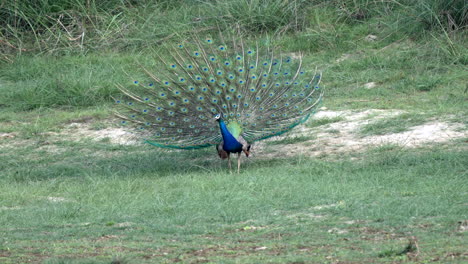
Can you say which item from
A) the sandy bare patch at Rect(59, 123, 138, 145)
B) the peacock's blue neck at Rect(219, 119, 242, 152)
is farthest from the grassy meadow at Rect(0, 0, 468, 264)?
the peacock's blue neck at Rect(219, 119, 242, 152)

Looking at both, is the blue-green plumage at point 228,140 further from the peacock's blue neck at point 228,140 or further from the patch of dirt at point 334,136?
the patch of dirt at point 334,136

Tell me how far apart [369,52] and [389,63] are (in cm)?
69

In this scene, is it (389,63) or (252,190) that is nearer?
(252,190)

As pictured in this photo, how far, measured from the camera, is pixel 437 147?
8.67 m

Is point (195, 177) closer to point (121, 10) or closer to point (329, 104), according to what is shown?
point (329, 104)

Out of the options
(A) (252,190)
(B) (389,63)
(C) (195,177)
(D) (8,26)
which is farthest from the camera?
(D) (8,26)

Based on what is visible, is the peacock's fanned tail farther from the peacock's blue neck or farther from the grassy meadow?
the grassy meadow

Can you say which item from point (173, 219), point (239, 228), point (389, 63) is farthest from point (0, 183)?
point (389, 63)

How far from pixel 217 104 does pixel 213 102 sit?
0.05 meters

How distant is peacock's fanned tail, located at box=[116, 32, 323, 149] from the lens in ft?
28.1

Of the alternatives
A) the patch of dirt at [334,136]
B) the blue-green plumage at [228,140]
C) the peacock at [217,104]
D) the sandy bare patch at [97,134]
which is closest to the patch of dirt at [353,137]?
the patch of dirt at [334,136]

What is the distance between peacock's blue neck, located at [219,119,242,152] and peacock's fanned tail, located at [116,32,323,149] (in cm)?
22

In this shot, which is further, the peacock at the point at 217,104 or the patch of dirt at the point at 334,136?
the patch of dirt at the point at 334,136

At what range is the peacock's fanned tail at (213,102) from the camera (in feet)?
28.1
